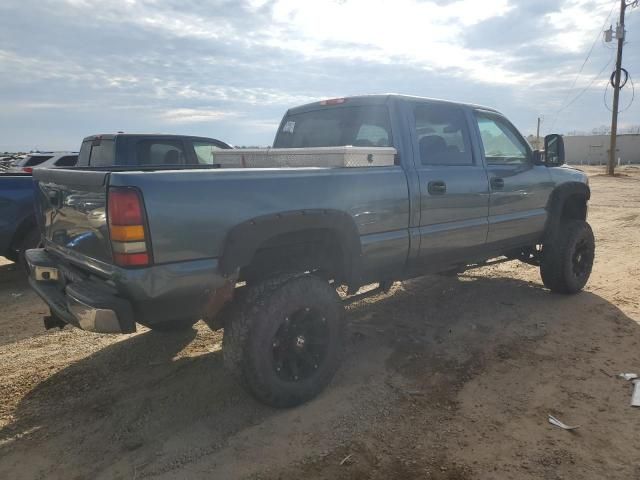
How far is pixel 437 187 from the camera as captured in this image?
383 centimetres

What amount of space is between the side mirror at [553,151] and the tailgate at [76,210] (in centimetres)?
424

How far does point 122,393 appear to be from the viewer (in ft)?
11.0

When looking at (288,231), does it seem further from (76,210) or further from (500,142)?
(500,142)

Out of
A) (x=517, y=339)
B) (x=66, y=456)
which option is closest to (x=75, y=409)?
(x=66, y=456)

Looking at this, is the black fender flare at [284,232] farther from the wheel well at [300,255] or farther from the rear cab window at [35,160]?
the rear cab window at [35,160]

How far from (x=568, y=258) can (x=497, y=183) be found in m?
1.44

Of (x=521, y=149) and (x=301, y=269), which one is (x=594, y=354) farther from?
(x=301, y=269)

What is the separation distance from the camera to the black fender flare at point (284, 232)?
275 cm

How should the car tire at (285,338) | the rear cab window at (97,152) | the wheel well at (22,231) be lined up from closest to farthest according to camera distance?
the car tire at (285,338) < the wheel well at (22,231) < the rear cab window at (97,152)

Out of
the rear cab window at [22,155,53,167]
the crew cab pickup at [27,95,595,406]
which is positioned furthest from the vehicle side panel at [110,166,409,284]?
the rear cab window at [22,155,53,167]

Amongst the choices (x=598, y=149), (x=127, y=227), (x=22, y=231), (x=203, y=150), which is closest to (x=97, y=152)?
(x=203, y=150)

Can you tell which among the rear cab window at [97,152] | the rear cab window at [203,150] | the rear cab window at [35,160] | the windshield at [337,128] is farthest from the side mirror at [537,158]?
the rear cab window at [35,160]

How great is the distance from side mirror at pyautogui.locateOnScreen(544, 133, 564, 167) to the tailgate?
167 inches

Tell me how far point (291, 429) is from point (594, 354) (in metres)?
2.56
